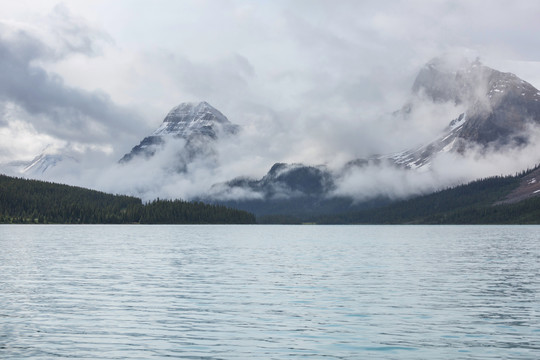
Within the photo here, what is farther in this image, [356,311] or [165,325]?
[356,311]

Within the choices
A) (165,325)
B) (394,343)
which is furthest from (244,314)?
(394,343)

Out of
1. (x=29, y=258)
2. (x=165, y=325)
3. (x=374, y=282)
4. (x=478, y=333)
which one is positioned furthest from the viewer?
(x=29, y=258)

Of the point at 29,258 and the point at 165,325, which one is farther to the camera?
the point at 29,258

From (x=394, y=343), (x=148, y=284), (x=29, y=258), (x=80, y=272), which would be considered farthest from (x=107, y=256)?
(x=394, y=343)

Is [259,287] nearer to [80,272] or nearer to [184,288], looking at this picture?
[184,288]

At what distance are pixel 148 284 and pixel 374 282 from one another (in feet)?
72.2

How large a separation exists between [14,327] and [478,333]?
88.3 ft

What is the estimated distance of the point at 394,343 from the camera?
1179 inches

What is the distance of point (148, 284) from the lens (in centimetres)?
5553

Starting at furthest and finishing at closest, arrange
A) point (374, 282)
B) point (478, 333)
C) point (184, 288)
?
point (374, 282) < point (184, 288) < point (478, 333)

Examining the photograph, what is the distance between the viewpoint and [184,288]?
53.1 metres

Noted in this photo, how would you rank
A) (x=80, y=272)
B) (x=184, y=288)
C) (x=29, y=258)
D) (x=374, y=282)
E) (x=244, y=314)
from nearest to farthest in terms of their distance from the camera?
(x=244, y=314)
(x=184, y=288)
(x=374, y=282)
(x=80, y=272)
(x=29, y=258)

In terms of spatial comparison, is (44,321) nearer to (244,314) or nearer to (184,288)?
(244,314)

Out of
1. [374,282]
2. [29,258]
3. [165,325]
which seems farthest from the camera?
[29,258]
